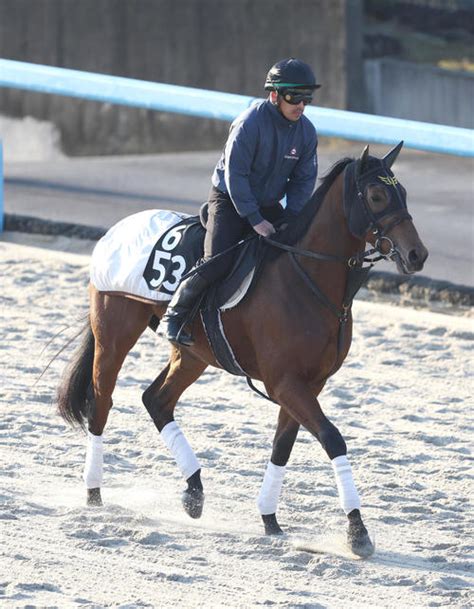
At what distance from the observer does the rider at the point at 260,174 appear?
5.97 meters

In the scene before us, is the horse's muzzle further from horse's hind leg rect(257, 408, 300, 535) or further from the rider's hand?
horse's hind leg rect(257, 408, 300, 535)

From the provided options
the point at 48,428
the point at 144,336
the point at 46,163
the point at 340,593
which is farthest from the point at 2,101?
the point at 340,593

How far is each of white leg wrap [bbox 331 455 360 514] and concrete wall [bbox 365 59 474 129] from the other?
12.8m

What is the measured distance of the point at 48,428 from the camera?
761 cm

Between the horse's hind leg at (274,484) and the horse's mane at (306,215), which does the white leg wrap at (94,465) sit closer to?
the horse's hind leg at (274,484)

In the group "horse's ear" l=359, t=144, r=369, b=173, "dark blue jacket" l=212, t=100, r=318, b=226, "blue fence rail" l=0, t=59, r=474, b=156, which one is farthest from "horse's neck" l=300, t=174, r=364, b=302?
"blue fence rail" l=0, t=59, r=474, b=156

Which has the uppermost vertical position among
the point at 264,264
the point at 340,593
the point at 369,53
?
the point at 369,53

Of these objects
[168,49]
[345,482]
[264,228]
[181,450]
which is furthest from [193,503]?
[168,49]

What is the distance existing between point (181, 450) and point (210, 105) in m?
5.76

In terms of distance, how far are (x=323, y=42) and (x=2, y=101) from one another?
4.17 metres

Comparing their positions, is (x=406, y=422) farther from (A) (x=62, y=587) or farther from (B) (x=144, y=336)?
(A) (x=62, y=587)

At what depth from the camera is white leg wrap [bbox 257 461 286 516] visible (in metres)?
6.15

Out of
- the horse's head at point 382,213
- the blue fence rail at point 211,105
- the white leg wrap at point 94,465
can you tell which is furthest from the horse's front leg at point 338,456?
the blue fence rail at point 211,105

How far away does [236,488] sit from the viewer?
6.79 meters
